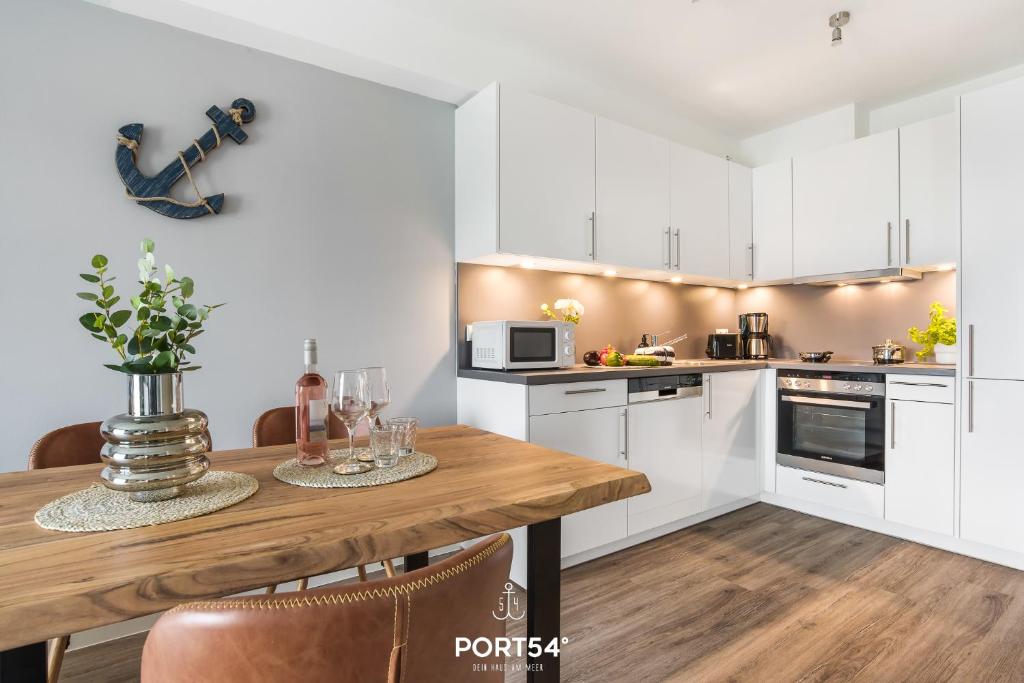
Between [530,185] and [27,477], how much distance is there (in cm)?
219

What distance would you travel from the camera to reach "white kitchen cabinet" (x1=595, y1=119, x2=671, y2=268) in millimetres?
2967

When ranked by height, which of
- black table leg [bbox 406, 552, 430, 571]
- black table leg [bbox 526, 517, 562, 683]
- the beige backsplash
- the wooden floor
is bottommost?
the wooden floor

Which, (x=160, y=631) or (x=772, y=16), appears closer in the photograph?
(x=160, y=631)

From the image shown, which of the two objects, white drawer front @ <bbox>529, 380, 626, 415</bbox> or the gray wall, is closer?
the gray wall

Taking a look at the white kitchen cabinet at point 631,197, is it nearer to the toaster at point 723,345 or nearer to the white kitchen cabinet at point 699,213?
the white kitchen cabinet at point 699,213

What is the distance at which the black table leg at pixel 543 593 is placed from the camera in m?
1.01

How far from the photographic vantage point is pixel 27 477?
3.92ft

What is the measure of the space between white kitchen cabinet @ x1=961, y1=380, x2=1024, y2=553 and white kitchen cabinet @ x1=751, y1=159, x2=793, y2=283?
1336 millimetres

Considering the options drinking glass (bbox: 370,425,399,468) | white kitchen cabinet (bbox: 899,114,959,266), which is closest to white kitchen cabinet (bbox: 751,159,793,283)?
white kitchen cabinet (bbox: 899,114,959,266)

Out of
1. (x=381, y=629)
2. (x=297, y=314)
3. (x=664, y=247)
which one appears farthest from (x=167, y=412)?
(x=664, y=247)

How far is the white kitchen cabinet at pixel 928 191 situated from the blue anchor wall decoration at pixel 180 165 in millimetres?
3532

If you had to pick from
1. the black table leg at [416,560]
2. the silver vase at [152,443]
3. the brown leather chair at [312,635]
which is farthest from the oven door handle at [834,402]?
the silver vase at [152,443]

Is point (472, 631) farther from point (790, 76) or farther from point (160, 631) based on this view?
point (790, 76)

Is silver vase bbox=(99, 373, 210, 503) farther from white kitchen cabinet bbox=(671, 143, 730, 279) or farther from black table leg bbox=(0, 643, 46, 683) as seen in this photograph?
white kitchen cabinet bbox=(671, 143, 730, 279)
